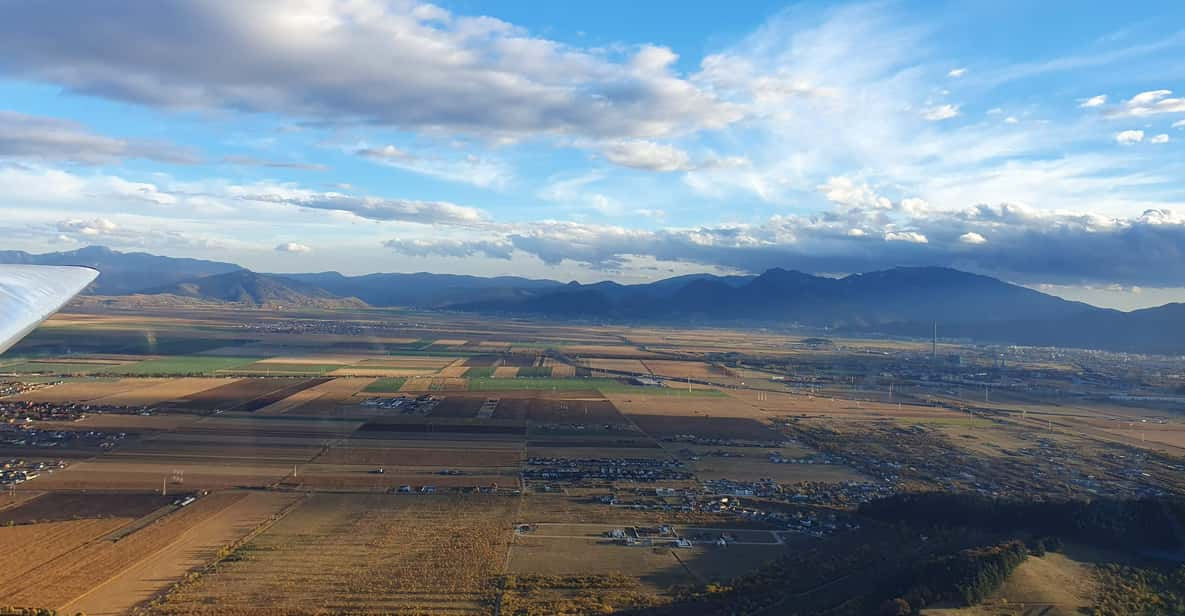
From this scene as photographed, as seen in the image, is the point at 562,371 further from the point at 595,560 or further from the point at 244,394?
the point at 595,560

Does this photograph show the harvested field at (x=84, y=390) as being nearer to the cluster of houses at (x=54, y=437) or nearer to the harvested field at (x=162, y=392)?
the harvested field at (x=162, y=392)

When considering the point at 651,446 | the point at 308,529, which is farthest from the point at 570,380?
the point at 308,529

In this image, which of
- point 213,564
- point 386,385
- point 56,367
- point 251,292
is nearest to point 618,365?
point 386,385

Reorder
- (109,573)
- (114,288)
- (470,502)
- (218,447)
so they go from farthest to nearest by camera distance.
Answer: (114,288), (218,447), (470,502), (109,573)

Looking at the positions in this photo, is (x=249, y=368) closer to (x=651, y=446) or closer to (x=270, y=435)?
(x=270, y=435)

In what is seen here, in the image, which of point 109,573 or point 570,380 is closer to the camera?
point 109,573

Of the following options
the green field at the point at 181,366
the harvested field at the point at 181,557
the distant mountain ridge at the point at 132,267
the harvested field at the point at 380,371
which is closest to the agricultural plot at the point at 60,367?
the green field at the point at 181,366
